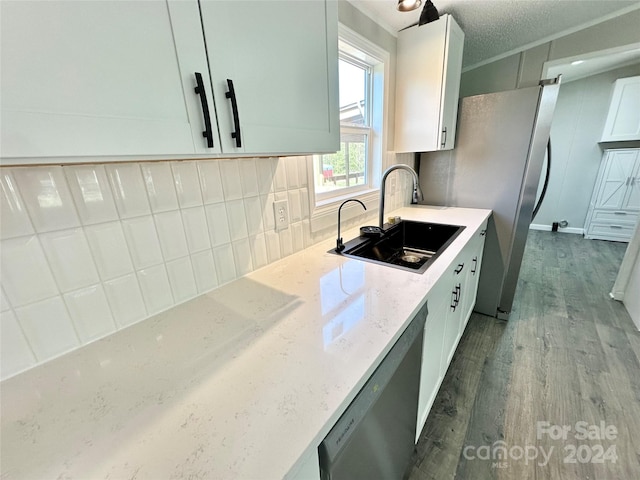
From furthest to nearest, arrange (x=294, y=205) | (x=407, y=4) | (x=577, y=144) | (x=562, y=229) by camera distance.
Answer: (x=562, y=229)
(x=577, y=144)
(x=407, y=4)
(x=294, y=205)

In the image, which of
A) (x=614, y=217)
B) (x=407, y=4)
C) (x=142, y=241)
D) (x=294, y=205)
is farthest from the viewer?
(x=614, y=217)

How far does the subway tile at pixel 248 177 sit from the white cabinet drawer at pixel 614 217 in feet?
A: 17.3

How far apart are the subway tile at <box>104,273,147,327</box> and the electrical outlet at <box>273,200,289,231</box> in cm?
56

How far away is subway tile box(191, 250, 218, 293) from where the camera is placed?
0.90m

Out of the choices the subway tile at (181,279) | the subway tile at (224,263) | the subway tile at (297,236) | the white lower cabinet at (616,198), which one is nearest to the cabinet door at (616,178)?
the white lower cabinet at (616,198)

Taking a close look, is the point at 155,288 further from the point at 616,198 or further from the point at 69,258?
the point at 616,198

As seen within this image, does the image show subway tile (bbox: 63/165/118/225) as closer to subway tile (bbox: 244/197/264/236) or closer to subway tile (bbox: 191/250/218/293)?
subway tile (bbox: 191/250/218/293)

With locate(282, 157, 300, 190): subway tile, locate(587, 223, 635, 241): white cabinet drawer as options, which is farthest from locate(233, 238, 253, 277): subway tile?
locate(587, 223, 635, 241): white cabinet drawer

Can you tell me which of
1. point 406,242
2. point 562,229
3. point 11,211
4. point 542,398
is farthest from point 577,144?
point 11,211

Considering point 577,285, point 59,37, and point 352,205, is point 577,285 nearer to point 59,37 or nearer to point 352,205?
point 352,205

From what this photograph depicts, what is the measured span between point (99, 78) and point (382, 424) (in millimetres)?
1015

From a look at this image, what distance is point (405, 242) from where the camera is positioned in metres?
1.82

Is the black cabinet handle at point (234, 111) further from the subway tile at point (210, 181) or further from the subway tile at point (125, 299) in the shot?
the subway tile at point (125, 299)

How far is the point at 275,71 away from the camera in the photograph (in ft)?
2.23
